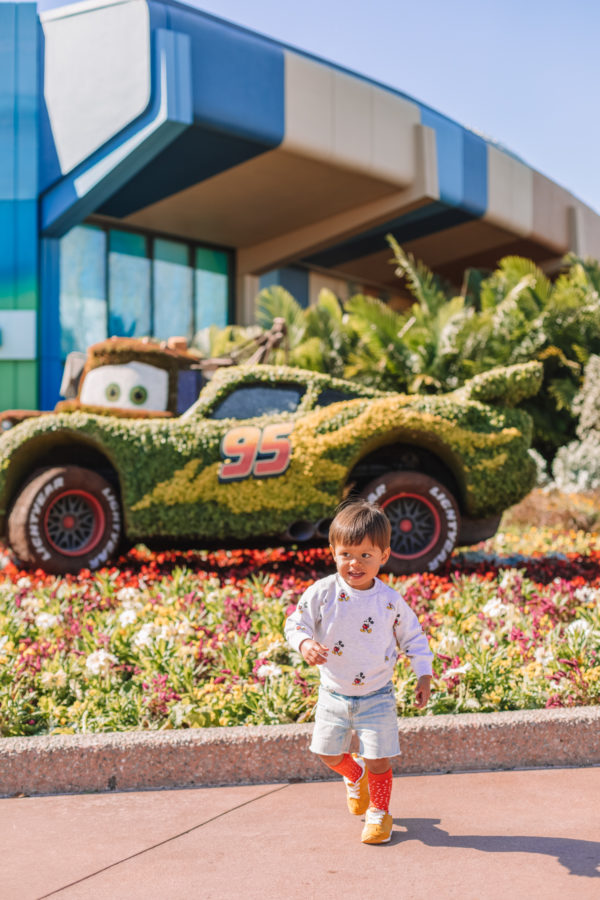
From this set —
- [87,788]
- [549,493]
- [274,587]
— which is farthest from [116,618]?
[549,493]

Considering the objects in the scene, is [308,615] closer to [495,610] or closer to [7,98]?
[495,610]

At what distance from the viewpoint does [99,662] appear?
4020 millimetres

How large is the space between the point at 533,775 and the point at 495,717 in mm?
266

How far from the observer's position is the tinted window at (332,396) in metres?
6.99

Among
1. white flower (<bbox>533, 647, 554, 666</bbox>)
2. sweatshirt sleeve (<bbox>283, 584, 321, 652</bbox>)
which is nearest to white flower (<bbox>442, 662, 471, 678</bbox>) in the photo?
white flower (<bbox>533, 647, 554, 666</bbox>)

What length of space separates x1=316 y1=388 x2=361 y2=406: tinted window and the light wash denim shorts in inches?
164

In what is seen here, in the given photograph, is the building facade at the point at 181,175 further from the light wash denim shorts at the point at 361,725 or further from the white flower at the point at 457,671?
the light wash denim shorts at the point at 361,725

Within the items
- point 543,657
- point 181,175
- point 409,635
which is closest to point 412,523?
point 543,657

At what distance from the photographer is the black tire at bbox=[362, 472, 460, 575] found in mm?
6496

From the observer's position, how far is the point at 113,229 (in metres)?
18.1

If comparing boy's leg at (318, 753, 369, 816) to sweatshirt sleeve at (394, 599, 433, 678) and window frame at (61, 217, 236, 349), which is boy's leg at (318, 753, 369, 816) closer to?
sweatshirt sleeve at (394, 599, 433, 678)

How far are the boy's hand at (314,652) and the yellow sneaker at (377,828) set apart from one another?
1.83ft

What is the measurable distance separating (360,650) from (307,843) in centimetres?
65

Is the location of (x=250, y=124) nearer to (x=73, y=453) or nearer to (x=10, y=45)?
(x=10, y=45)
